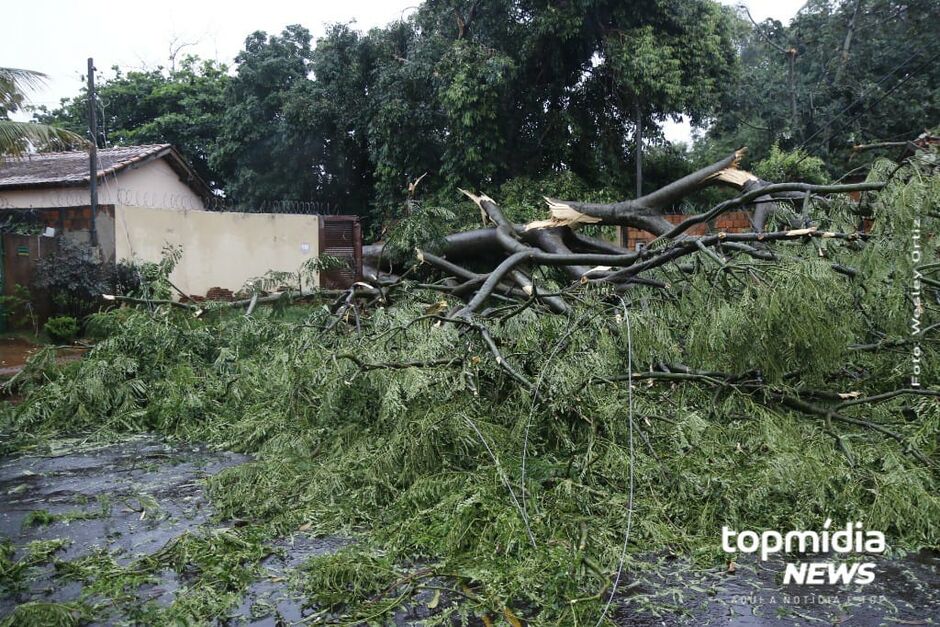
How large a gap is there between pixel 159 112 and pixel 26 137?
43.2 feet

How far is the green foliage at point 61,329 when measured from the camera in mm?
9086

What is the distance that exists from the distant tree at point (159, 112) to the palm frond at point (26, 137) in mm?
10143

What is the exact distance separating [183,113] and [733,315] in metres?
20.1

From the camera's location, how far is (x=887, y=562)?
9.61ft

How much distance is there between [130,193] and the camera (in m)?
14.5

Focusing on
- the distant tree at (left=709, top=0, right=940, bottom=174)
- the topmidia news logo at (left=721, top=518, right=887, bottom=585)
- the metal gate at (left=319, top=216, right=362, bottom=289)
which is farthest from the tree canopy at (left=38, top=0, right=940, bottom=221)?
the topmidia news logo at (left=721, top=518, right=887, bottom=585)

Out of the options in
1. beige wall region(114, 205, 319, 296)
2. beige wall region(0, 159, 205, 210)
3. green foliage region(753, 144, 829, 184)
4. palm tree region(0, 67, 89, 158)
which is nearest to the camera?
palm tree region(0, 67, 89, 158)

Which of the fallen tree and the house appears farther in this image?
the house

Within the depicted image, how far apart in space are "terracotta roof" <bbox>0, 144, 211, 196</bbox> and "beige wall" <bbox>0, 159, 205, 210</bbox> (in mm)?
184

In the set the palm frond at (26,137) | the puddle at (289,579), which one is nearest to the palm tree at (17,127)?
the palm frond at (26,137)

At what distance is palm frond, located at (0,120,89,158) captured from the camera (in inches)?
337

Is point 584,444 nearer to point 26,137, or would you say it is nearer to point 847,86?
point 26,137

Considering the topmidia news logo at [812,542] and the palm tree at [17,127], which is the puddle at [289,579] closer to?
the topmidia news logo at [812,542]

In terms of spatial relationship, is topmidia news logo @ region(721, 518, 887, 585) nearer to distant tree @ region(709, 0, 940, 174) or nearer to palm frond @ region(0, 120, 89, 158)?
palm frond @ region(0, 120, 89, 158)
